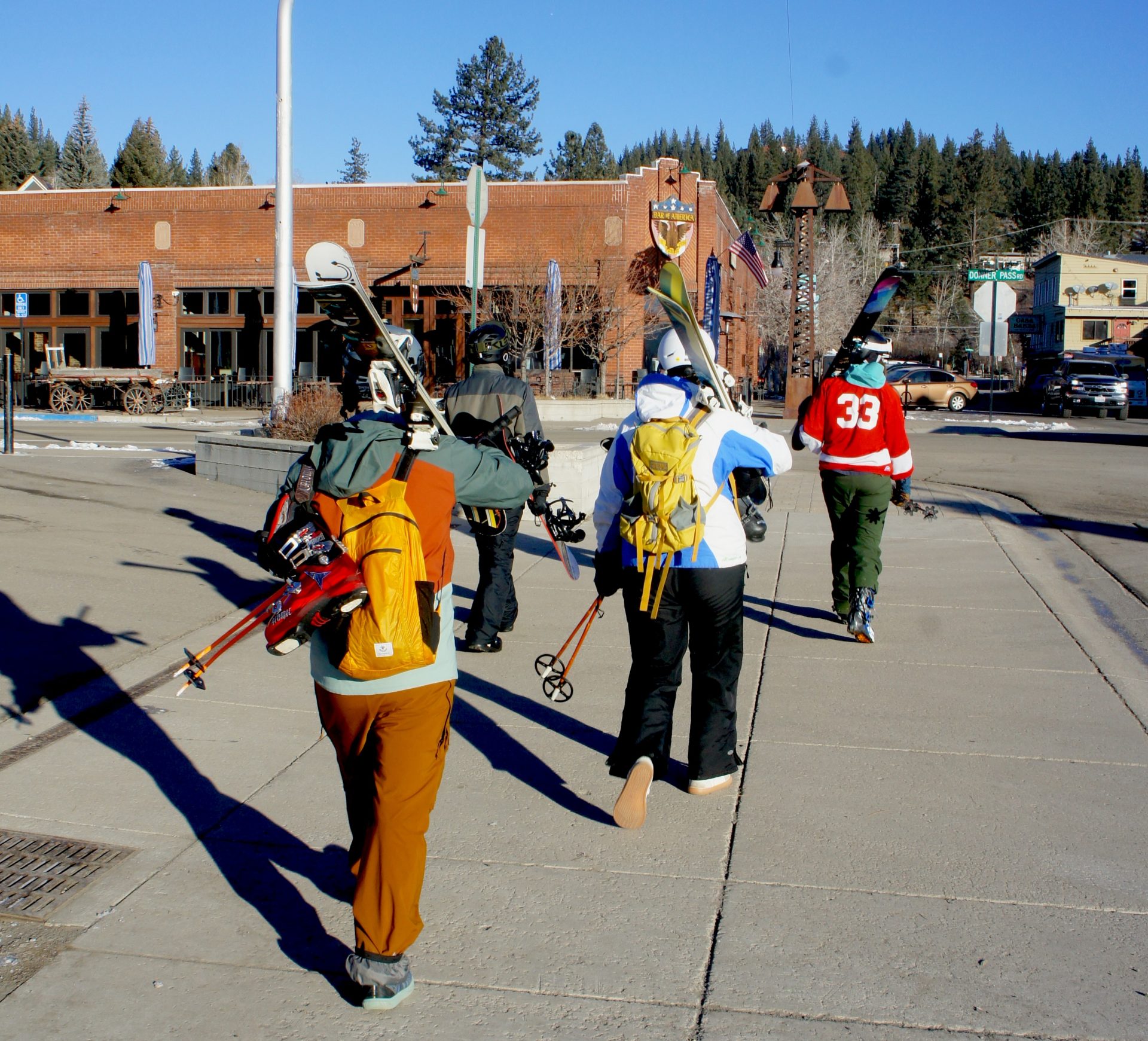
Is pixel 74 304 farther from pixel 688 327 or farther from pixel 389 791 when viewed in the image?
pixel 389 791

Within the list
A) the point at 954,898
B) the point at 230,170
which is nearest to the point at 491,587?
the point at 954,898

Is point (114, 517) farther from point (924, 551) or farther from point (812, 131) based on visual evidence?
point (812, 131)

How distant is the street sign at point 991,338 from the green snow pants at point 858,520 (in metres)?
23.6

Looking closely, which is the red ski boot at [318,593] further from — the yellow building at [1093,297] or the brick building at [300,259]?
the yellow building at [1093,297]

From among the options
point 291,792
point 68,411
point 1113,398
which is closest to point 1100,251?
point 1113,398

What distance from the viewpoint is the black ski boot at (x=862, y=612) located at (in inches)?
272

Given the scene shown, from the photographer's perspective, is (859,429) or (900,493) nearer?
(859,429)

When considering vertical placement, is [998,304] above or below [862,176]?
below

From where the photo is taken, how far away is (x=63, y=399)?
1102 inches

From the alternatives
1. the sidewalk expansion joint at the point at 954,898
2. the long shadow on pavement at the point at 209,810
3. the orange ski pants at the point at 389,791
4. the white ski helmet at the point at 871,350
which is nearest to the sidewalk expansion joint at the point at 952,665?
the white ski helmet at the point at 871,350

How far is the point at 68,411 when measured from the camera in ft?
92.5

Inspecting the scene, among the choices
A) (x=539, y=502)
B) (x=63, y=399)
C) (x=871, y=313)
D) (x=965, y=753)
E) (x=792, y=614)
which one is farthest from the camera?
(x=63, y=399)

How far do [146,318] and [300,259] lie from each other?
507 centimetres

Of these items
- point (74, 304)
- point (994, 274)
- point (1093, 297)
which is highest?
point (1093, 297)
